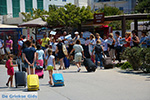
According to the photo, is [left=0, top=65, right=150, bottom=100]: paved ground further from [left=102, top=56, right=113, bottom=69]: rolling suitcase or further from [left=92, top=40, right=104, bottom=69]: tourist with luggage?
[left=92, top=40, right=104, bottom=69]: tourist with luggage

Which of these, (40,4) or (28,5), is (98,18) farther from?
(40,4)

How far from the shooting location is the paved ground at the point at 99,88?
8789 millimetres

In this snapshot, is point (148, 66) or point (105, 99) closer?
point (105, 99)

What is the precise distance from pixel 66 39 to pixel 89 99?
1016cm

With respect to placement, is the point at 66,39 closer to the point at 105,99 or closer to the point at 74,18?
the point at 74,18

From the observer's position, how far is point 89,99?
27.6 ft

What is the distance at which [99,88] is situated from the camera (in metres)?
10.2

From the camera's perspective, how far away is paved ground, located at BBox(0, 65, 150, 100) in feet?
28.8

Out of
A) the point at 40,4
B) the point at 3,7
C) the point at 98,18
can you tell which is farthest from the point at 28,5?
the point at 98,18

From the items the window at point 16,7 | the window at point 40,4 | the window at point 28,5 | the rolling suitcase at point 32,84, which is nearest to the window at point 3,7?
the window at point 16,7

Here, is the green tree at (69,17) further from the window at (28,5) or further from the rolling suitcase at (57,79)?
the window at (28,5)

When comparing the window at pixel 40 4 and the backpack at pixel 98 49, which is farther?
the window at pixel 40 4

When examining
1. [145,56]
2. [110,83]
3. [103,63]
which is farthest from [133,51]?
Result: [110,83]

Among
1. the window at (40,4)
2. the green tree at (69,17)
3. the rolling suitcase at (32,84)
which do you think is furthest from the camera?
the window at (40,4)
